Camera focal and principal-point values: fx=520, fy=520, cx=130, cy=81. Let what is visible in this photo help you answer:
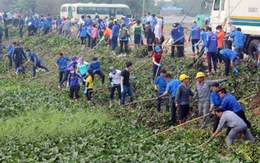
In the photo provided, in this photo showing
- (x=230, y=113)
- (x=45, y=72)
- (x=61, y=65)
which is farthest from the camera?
(x=45, y=72)

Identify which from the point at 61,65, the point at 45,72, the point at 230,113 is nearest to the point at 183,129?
the point at 230,113

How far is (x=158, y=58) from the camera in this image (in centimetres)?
2162

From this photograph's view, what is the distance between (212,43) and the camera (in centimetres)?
2053

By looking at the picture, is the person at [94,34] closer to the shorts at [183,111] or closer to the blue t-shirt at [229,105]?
the shorts at [183,111]

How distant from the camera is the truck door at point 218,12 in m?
24.8

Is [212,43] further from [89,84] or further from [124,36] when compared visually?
[124,36]

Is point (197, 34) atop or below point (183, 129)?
atop

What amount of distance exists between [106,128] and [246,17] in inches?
380

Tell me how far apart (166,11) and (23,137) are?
63151 mm

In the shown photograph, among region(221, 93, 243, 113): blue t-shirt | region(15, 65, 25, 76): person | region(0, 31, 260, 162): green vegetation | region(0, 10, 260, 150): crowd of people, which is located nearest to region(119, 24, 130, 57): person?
region(0, 10, 260, 150): crowd of people

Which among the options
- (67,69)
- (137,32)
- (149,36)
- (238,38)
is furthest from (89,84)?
(137,32)

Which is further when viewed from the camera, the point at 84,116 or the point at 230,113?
the point at 84,116

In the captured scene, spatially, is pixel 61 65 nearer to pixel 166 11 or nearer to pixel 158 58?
pixel 158 58

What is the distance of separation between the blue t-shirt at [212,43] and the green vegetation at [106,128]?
99 centimetres
